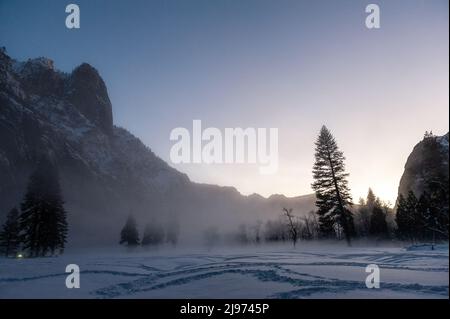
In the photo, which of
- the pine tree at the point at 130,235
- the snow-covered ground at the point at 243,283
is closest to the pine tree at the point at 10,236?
the pine tree at the point at 130,235

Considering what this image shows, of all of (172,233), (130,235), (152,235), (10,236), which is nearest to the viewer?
(10,236)

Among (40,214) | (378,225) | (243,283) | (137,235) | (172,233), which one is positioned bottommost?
(172,233)

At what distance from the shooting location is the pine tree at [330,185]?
27223 millimetres

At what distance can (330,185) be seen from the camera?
91.6 ft

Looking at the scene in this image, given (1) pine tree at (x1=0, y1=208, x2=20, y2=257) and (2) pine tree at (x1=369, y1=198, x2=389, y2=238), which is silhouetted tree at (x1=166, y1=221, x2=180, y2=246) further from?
(2) pine tree at (x1=369, y1=198, x2=389, y2=238)

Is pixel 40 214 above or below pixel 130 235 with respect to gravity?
above

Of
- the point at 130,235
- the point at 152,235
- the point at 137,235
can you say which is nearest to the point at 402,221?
the point at 152,235

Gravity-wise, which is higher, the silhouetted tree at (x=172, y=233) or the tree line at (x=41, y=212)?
the tree line at (x=41, y=212)

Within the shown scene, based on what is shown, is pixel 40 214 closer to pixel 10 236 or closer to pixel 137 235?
pixel 10 236

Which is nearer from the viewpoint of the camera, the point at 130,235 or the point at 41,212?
the point at 41,212

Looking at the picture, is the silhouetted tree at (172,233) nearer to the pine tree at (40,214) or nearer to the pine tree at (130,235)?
the pine tree at (130,235)
